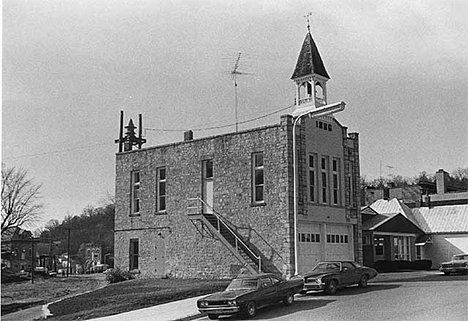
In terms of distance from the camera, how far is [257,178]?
1298 inches

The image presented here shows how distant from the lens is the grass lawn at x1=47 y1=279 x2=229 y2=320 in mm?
23922

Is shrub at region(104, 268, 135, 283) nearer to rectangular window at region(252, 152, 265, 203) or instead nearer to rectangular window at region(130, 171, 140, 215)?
rectangular window at region(130, 171, 140, 215)

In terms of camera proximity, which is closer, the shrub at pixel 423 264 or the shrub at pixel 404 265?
the shrub at pixel 404 265

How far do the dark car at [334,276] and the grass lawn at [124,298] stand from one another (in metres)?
5.06

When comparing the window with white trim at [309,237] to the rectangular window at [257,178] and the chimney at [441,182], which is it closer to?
the rectangular window at [257,178]

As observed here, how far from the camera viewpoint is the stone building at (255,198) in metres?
31.6

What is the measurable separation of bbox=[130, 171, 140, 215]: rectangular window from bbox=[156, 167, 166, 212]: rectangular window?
5.92ft

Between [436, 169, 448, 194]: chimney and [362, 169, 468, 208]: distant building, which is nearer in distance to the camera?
[362, 169, 468, 208]: distant building

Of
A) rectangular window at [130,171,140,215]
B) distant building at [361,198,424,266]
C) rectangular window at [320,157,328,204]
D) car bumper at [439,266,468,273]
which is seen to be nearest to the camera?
car bumper at [439,266,468,273]

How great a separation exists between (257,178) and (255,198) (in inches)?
39.5

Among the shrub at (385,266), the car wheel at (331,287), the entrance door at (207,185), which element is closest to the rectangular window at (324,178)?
the entrance door at (207,185)

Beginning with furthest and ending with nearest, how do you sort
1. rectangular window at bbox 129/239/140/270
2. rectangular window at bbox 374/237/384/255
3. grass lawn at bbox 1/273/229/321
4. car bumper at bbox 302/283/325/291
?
rectangular window at bbox 374/237/384/255 < rectangular window at bbox 129/239/140/270 < grass lawn at bbox 1/273/229/321 < car bumper at bbox 302/283/325/291

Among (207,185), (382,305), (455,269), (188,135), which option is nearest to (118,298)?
(207,185)

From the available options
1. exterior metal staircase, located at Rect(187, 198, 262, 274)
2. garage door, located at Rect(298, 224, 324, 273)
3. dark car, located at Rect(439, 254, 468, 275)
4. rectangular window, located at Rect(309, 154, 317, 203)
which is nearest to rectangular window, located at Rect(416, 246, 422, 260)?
dark car, located at Rect(439, 254, 468, 275)
